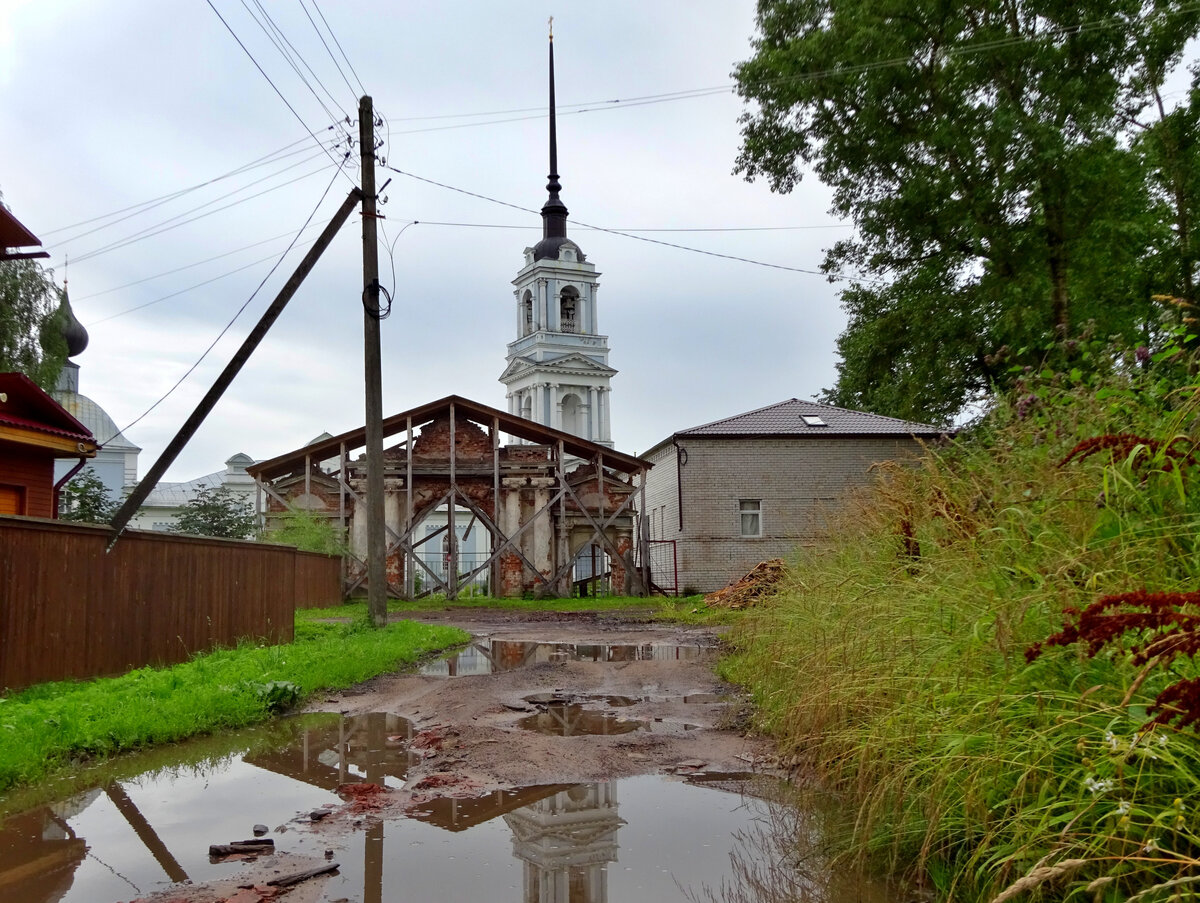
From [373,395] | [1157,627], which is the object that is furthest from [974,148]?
[1157,627]

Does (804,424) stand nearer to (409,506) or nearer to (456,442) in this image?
(456,442)

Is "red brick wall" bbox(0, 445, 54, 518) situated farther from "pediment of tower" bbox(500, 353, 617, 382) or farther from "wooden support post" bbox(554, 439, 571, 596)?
"pediment of tower" bbox(500, 353, 617, 382)

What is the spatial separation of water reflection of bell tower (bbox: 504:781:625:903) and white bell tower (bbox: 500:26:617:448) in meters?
60.9

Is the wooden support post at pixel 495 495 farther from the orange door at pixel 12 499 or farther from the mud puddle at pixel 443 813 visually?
the mud puddle at pixel 443 813

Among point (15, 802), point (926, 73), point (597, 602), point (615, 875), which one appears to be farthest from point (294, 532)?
point (615, 875)

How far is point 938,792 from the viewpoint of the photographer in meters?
3.91

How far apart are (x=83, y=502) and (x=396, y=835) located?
28.3m

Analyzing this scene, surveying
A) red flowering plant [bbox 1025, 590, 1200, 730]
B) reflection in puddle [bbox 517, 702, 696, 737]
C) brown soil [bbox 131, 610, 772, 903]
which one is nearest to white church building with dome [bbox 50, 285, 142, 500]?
brown soil [bbox 131, 610, 772, 903]

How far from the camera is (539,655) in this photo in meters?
14.2

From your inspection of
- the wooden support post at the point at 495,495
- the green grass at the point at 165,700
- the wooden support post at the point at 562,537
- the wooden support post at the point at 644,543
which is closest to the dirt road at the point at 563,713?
the green grass at the point at 165,700

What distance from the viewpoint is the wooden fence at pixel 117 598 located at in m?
9.14

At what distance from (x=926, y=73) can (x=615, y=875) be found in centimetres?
2120

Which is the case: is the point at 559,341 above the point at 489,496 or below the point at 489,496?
above

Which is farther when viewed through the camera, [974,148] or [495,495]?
[495,495]
